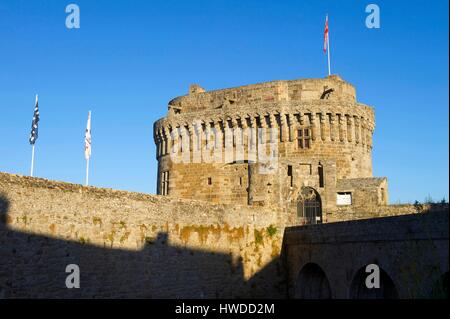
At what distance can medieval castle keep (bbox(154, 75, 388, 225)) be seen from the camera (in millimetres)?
27047

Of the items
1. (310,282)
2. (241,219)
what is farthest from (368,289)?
(241,219)

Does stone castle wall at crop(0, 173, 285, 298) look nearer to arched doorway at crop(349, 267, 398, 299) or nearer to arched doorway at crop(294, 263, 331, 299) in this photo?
arched doorway at crop(294, 263, 331, 299)

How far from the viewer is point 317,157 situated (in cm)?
2989

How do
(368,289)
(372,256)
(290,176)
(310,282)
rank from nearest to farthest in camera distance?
(372,256) → (368,289) → (310,282) → (290,176)

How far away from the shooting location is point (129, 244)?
18.6m

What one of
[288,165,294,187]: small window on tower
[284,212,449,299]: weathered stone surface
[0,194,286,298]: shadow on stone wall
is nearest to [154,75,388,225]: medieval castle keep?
[288,165,294,187]: small window on tower

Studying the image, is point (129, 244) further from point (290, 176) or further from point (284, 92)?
point (284, 92)

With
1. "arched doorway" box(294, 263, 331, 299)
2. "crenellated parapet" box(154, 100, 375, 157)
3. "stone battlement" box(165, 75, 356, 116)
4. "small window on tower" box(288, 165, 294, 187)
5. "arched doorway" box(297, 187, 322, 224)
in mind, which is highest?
"stone battlement" box(165, 75, 356, 116)

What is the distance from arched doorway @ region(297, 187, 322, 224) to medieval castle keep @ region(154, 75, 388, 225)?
0.19ft

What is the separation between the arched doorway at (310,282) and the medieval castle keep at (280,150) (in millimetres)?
3161

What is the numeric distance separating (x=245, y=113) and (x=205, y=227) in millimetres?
12532

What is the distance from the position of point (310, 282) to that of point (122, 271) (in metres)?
10.3
